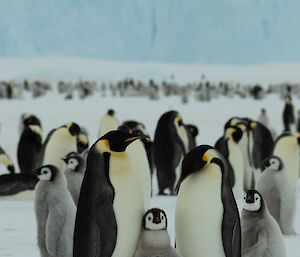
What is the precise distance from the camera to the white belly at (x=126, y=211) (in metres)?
2.42

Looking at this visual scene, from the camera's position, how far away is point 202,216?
2.57m

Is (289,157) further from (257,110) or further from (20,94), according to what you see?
(20,94)

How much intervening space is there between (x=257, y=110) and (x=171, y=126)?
374 inches

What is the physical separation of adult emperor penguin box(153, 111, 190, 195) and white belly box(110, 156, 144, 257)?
3167 mm

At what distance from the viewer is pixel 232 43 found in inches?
1264

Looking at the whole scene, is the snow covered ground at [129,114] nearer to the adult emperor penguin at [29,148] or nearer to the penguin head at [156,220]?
the adult emperor penguin at [29,148]

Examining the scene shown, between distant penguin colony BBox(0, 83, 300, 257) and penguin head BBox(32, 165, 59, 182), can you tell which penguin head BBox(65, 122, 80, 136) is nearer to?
distant penguin colony BBox(0, 83, 300, 257)

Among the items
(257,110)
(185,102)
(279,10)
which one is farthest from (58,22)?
(257,110)

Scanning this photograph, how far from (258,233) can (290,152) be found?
2.96m

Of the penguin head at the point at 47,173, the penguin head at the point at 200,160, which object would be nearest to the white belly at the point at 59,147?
the penguin head at the point at 47,173

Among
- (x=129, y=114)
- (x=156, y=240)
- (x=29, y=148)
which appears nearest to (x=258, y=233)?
(x=156, y=240)

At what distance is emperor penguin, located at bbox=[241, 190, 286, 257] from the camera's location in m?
2.86

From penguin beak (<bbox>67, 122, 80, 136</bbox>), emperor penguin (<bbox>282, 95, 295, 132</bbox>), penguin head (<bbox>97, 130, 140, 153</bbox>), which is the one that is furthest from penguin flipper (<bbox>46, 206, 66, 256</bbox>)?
emperor penguin (<bbox>282, 95, 295, 132</bbox>)

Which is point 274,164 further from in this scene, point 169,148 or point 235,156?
point 169,148
